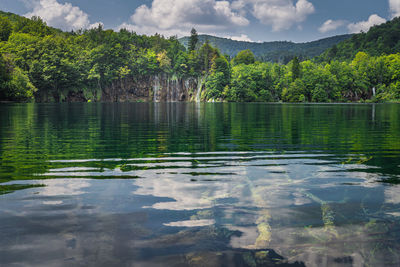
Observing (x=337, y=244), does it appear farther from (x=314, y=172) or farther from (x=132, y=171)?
(x=132, y=171)

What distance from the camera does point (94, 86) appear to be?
14400cm

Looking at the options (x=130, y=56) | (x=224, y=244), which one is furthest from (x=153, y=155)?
(x=130, y=56)

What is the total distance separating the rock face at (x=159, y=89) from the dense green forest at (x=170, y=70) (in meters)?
2.67

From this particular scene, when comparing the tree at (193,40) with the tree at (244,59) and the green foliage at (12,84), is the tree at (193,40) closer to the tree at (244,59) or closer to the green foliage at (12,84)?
the tree at (244,59)

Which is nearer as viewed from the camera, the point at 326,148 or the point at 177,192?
the point at 177,192

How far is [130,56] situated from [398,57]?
12260 cm

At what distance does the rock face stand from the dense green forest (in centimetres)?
267

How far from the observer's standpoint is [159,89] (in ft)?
550

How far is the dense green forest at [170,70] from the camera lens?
118 metres

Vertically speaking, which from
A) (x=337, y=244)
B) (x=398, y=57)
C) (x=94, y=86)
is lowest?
(x=337, y=244)

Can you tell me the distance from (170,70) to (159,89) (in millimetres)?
11347

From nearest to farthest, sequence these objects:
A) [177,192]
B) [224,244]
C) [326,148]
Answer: [224,244], [177,192], [326,148]

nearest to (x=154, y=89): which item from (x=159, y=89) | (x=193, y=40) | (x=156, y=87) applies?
(x=156, y=87)

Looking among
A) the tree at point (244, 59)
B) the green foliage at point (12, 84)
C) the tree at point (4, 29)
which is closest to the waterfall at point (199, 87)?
the tree at point (244, 59)
